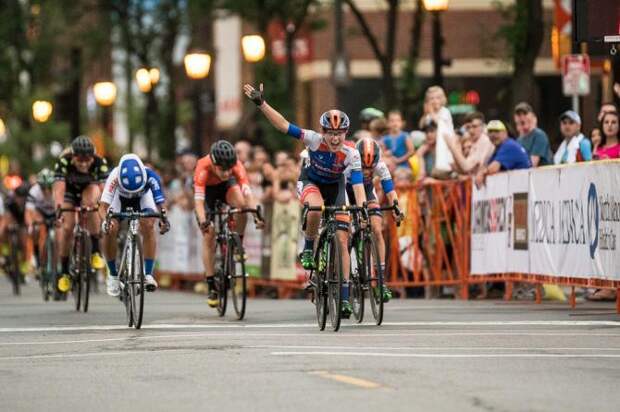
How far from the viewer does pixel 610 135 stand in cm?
2111

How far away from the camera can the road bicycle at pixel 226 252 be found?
65.9 feet

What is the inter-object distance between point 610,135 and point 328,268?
17.4 feet

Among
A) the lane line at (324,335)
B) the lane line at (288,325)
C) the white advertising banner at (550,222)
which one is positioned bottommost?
the lane line at (324,335)

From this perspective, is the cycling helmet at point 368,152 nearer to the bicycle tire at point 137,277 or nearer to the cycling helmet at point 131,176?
the cycling helmet at point 131,176

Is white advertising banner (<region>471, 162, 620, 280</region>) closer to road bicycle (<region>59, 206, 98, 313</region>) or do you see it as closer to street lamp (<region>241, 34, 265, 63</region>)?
road bicycle (<region>59, 206, 98, 313</region>)

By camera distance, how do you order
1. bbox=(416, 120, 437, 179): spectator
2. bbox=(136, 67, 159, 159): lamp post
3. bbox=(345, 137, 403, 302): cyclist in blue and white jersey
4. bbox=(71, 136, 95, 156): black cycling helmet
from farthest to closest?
bbox=(136, 67, 159, 159): lamp post < bbox=(416, 120, 437, 179): spectator < bbox=(71, 136, 95, 156): black cycling helmet < bbox=(345, 137, 403, 302): cyclist in blue and white jersey

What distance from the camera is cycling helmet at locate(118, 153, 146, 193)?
1930cm

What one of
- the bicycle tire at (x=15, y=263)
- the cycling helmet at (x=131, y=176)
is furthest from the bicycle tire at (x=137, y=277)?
the bicycle tire at (x=15, y=263)

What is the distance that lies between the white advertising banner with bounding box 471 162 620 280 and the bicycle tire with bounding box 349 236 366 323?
2.72 meters

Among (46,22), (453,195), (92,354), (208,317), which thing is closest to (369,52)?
(46,22)

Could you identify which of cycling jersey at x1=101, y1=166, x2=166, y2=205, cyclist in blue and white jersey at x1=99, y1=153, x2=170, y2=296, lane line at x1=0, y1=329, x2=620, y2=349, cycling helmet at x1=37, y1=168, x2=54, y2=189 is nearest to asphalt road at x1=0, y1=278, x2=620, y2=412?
lane line at x1=0, y1=329, x2=620, y2=349

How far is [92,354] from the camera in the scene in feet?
49.5

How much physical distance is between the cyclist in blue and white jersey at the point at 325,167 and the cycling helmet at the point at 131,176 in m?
1.95

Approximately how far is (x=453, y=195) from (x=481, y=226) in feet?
2.21
